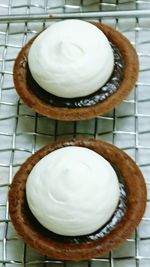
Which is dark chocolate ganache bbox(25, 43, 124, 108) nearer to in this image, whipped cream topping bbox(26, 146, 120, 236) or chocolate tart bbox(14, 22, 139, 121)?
chocolate tart bbox(14, 22, 139, 121)

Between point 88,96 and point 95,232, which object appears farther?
point 88,96

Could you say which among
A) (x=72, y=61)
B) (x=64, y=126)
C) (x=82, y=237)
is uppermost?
(x=72, y=61)

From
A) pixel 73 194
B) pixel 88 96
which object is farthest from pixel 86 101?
pixel 73 194

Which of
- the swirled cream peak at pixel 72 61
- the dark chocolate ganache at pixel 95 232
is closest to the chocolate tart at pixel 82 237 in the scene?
the dark chocolate ganache at pixel 95 232

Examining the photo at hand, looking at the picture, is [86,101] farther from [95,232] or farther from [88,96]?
[95,232]

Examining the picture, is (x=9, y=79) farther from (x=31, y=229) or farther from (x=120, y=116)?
(x=31, y=229)

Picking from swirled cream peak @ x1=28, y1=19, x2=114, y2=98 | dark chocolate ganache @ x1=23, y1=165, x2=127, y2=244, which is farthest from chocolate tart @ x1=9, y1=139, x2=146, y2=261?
swirled cream peak @ x1=28, y1=19, x2=114, y2=98

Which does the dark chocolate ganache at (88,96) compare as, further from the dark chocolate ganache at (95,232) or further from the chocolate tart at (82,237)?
the dark chocolate ganache at (95,232)
